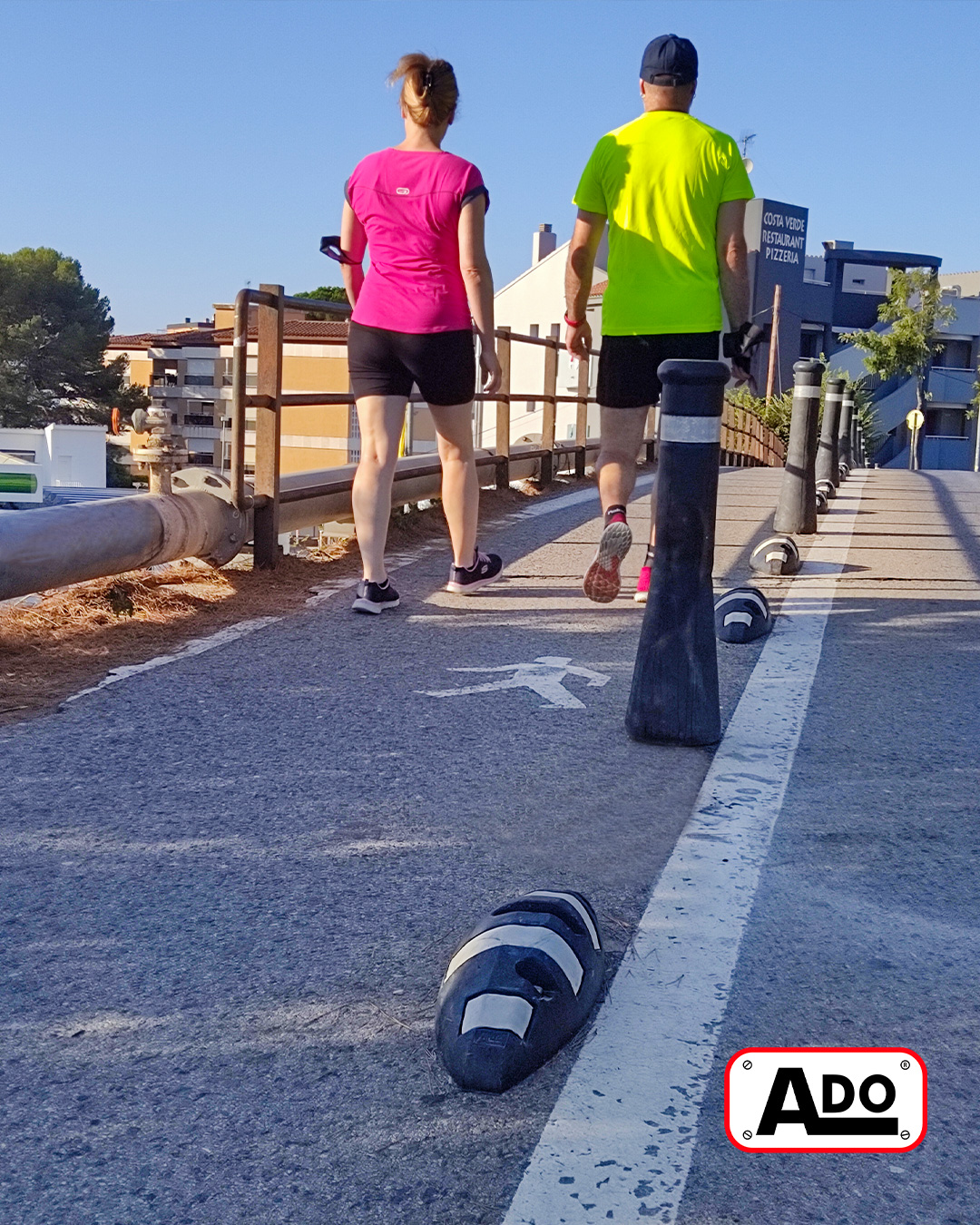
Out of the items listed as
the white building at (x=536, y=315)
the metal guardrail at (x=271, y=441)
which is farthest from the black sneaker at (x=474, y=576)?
the white building at (x=536, y=315)

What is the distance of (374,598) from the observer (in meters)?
5.41

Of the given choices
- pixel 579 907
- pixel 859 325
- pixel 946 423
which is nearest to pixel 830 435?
pixel 579 907

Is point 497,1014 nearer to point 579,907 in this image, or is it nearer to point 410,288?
point 579,907

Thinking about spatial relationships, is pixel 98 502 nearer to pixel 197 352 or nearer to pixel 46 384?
pixel 197 352

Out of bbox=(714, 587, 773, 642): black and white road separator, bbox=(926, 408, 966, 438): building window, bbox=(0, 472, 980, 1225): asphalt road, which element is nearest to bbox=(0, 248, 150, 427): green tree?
bbox=(926, 408, 966, 438): building window

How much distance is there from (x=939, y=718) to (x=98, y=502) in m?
3.24

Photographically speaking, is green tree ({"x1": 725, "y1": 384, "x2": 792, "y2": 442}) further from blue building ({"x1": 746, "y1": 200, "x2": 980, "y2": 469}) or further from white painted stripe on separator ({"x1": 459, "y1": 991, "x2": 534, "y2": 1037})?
white painted stripe on separator ({"x1": 459, "y1": 991, "x2": 534, "y2": 1037})

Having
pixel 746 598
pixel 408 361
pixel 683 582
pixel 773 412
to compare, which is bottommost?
pixel 746 598

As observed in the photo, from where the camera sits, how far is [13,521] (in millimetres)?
4652

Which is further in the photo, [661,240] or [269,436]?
[269,436]

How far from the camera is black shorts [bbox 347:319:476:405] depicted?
534 centimetres

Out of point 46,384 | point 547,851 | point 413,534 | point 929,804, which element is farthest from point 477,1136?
point 46,384

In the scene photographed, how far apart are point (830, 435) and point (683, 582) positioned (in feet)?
26.4

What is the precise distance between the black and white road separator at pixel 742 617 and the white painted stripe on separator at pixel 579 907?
280cm
